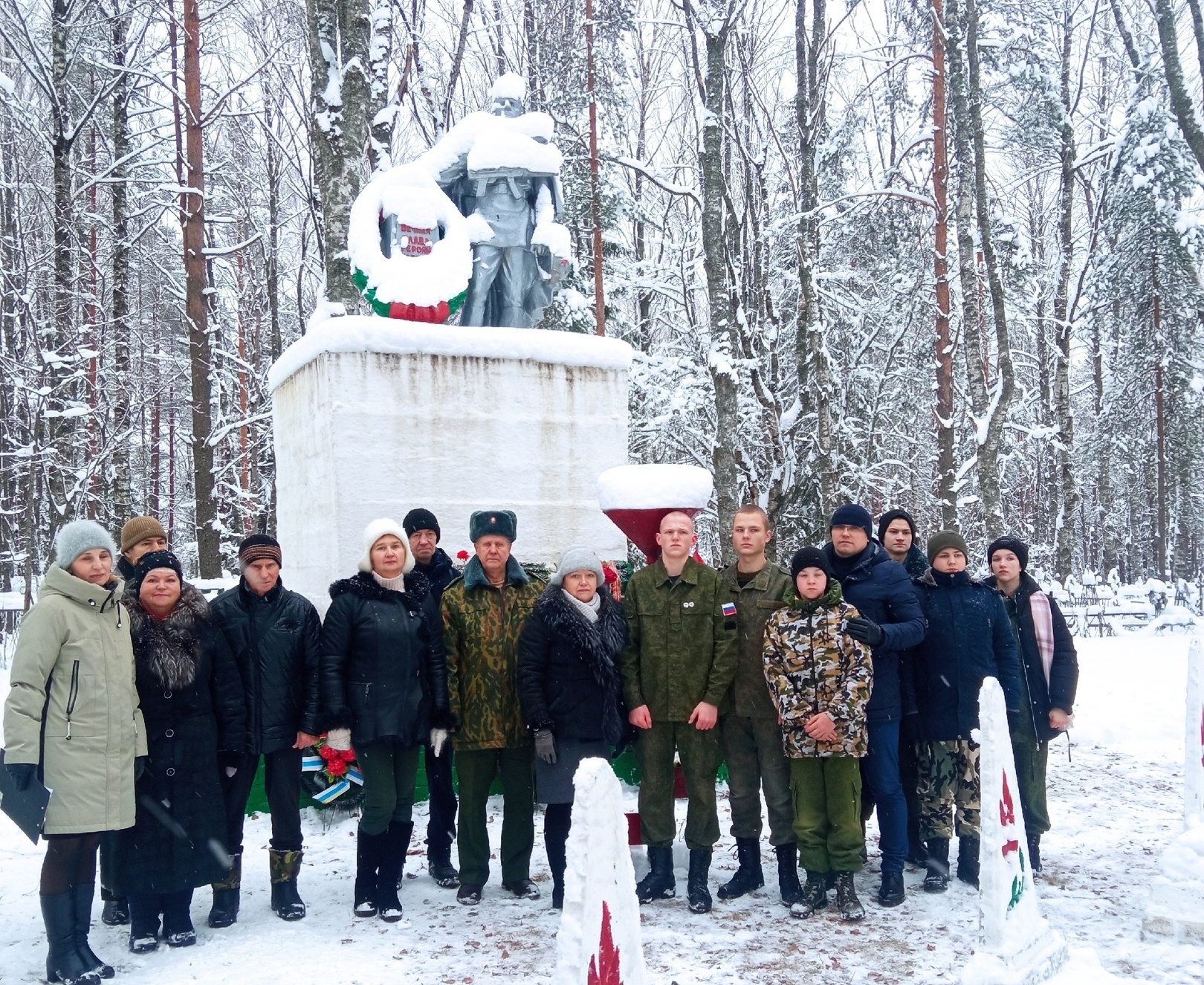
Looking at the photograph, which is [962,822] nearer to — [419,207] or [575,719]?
[575,719]

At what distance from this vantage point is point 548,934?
380 centimetres

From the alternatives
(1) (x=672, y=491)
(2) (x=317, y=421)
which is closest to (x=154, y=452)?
(2) (x=317, y=421)

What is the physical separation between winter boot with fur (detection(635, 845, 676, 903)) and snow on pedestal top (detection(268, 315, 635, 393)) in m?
2.02

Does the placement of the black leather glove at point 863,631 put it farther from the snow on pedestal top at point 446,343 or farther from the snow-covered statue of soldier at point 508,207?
the snow-covered statue of soldier at point 508,207

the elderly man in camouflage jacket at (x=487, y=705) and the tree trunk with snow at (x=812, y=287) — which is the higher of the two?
the tree trunk with snow at (x=812, y=287)

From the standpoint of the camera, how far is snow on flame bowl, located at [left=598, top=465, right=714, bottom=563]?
5.30 metres

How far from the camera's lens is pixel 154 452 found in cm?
2541

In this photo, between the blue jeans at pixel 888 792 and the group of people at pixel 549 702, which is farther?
the blue jeans at pixel 888 792

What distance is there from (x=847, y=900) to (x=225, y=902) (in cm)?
246

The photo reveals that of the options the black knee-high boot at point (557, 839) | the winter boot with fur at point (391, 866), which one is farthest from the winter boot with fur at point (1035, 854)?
the winter boot with fur at point (391, 866)

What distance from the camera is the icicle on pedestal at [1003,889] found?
9.84 feet

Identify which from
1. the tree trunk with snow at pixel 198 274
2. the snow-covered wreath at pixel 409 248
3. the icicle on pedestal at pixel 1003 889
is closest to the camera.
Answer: the icicle on pedestal at pixel 1003 889

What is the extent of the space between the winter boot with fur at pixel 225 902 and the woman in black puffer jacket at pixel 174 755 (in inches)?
4.8

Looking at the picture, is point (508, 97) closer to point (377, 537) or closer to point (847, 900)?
point (377, 537)
